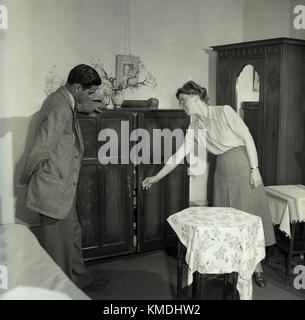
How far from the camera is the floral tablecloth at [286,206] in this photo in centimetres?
323

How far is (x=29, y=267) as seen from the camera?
186cm

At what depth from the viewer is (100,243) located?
3480 millimetres

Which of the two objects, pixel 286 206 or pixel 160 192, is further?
pixel 160 192

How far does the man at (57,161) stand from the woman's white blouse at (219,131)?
2.75 feet

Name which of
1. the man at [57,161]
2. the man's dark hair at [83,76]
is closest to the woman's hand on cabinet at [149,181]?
the man at [57,161]

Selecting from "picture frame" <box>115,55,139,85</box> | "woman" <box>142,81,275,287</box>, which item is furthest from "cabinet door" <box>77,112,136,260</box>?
"picture frame" <box>115,55,139,85</box>

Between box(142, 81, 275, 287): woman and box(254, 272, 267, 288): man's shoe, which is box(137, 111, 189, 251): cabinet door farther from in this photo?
box(254, 272, 267, 288): man's shoe

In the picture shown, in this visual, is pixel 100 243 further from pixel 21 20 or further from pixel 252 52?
pixel 252 52

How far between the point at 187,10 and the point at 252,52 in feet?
2.80

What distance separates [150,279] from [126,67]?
1982 millimetres

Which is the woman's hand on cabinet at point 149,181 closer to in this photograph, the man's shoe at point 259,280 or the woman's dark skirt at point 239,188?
the woman's dark skirt at point 239,188

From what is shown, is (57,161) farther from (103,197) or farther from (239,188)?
(239,188)

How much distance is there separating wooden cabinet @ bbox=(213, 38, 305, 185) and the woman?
0.99 metres

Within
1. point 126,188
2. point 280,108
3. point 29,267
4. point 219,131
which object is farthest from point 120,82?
point 29,267
